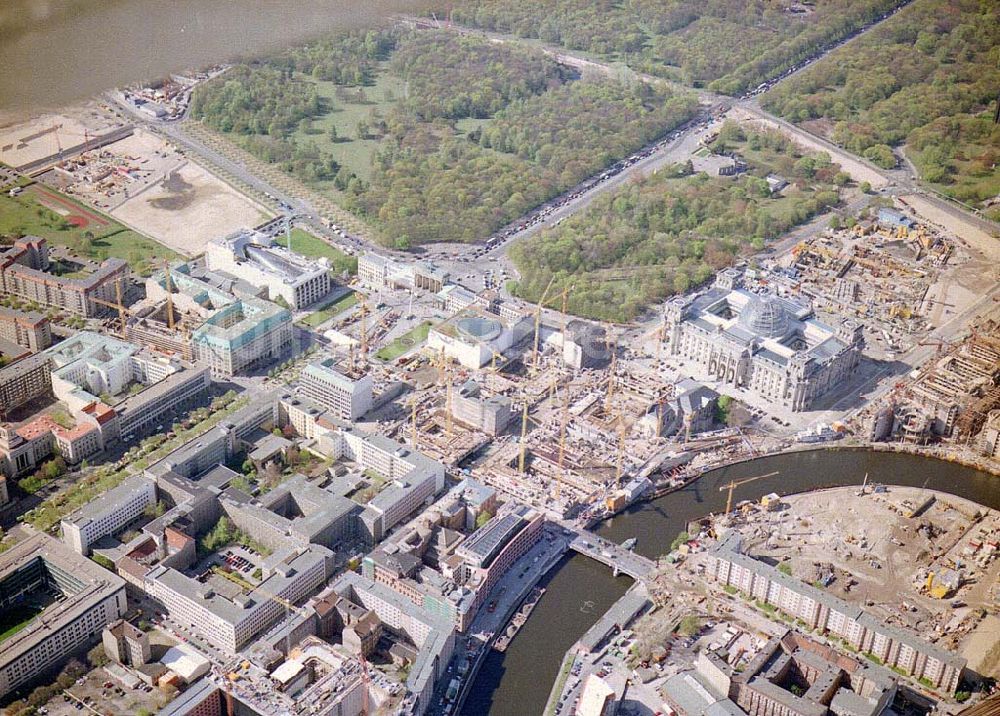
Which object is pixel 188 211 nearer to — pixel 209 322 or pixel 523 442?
pixel 209 322

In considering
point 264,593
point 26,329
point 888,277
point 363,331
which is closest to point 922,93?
point 888,277

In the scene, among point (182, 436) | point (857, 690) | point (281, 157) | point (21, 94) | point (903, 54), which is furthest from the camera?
point (903, 54)

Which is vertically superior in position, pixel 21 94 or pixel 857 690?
pixel 21 94

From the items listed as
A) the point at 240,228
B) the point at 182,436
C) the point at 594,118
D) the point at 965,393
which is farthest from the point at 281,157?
the point at 965,393

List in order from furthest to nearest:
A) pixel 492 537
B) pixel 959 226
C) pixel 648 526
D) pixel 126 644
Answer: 1. pixel 959 226
2. pixel 648 526
3. pixel 492 537
4. pixel 126 644

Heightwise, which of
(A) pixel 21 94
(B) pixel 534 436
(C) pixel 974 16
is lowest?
(B) pixel 534 436

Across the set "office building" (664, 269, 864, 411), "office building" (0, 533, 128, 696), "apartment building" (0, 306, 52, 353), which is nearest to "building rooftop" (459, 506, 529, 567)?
"office building" (0, 533, 128, 696)

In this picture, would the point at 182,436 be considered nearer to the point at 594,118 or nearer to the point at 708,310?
the point at 708,310

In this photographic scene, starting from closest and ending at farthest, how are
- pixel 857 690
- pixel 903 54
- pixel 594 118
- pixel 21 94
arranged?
1. pixel 21 94
2. pixel 857 690
3. pixel 594 118
4. pixel 903 54
